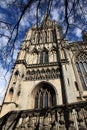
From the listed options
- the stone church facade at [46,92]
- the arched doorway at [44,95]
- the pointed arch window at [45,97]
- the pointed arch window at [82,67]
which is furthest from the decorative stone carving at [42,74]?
the pointed arch window at [82,67]

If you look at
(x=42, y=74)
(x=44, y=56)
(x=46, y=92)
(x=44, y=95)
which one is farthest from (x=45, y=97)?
(x=44, y=56)

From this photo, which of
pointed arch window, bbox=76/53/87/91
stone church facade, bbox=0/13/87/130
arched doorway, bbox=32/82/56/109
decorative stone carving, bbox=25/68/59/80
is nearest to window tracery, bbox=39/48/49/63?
stone church facade, bbox=0/13/87/130

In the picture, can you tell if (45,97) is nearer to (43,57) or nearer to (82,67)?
(82,67)

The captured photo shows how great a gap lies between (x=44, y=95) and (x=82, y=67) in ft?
20.8

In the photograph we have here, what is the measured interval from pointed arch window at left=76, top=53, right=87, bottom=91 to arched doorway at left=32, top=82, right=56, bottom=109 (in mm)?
3445

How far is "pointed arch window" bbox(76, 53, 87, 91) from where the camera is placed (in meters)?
16.2

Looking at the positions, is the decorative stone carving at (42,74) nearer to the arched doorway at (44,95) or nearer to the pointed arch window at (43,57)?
the arched doorway at (44,95)

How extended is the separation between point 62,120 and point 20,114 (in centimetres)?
270

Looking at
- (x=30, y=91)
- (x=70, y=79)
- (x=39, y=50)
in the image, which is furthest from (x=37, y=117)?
(x=39, y=50)

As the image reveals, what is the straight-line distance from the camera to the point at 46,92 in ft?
49.5

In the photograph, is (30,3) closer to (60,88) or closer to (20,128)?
(20,128)

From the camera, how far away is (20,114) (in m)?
9.58

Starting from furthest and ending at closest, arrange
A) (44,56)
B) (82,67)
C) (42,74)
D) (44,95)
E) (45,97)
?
(44,56) < (82,67) < (42,74) < (44,95) < (45,97)

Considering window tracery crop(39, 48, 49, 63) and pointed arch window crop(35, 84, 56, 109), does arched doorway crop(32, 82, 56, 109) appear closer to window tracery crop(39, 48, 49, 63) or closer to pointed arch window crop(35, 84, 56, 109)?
pointed arch window crop(35, 84, 56, 109)
